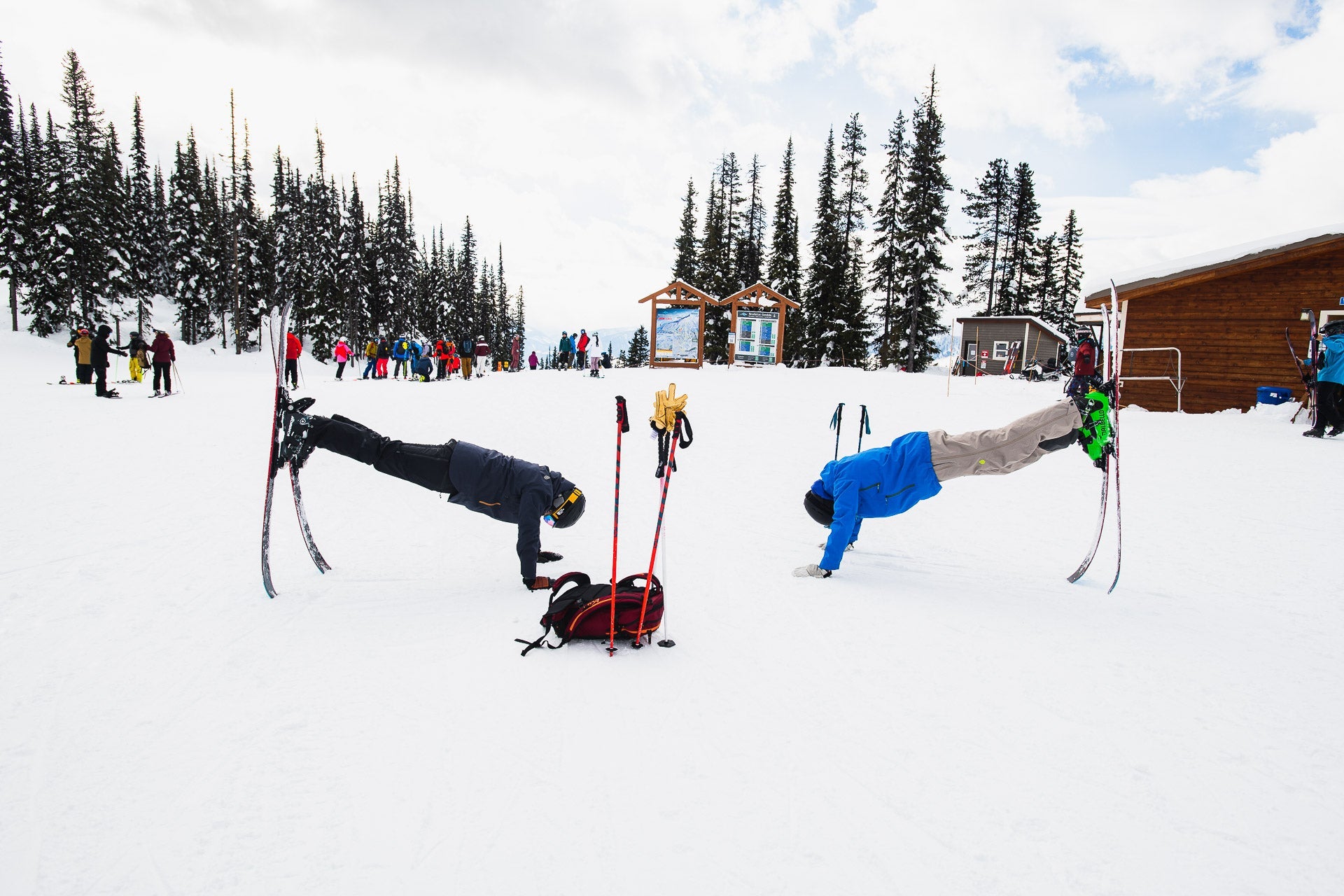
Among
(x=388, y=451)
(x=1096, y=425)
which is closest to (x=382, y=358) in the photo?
(x=388, y=451)

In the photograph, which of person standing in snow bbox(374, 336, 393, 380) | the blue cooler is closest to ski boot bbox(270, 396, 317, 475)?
the blue cooler

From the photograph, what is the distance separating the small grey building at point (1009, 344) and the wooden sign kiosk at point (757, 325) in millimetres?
13748

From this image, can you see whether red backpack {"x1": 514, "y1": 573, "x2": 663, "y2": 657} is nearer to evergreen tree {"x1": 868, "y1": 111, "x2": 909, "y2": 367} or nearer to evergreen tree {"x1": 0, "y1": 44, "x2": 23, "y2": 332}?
evergreen tree {"x1": 868, "y1": 111, "x2": 909, "y2": 367}

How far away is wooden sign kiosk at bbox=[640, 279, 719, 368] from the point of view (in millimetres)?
24594

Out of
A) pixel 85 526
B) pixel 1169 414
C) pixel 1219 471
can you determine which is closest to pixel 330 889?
pixel 85 526

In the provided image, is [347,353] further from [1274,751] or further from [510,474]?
[1274,751]

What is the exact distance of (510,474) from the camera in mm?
5008

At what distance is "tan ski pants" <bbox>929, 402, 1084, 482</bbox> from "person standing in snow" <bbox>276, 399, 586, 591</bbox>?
3.11 meters

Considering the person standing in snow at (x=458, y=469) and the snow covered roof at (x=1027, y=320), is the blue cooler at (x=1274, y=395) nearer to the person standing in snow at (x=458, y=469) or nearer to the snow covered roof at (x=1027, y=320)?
the person standing in snow at (x=458, y=469)

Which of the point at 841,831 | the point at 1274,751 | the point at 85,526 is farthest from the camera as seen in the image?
the point at 85,526

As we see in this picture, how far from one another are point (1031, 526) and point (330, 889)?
24.1ft

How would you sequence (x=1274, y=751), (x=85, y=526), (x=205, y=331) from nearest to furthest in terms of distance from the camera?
(x=1274, y=751), (x=85, y=526), (x=205, y=331)

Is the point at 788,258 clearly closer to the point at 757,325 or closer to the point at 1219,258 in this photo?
the point at 757,325

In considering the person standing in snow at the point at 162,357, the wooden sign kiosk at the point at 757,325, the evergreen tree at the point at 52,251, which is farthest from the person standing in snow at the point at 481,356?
the evergreen tree at the point at 52,251
